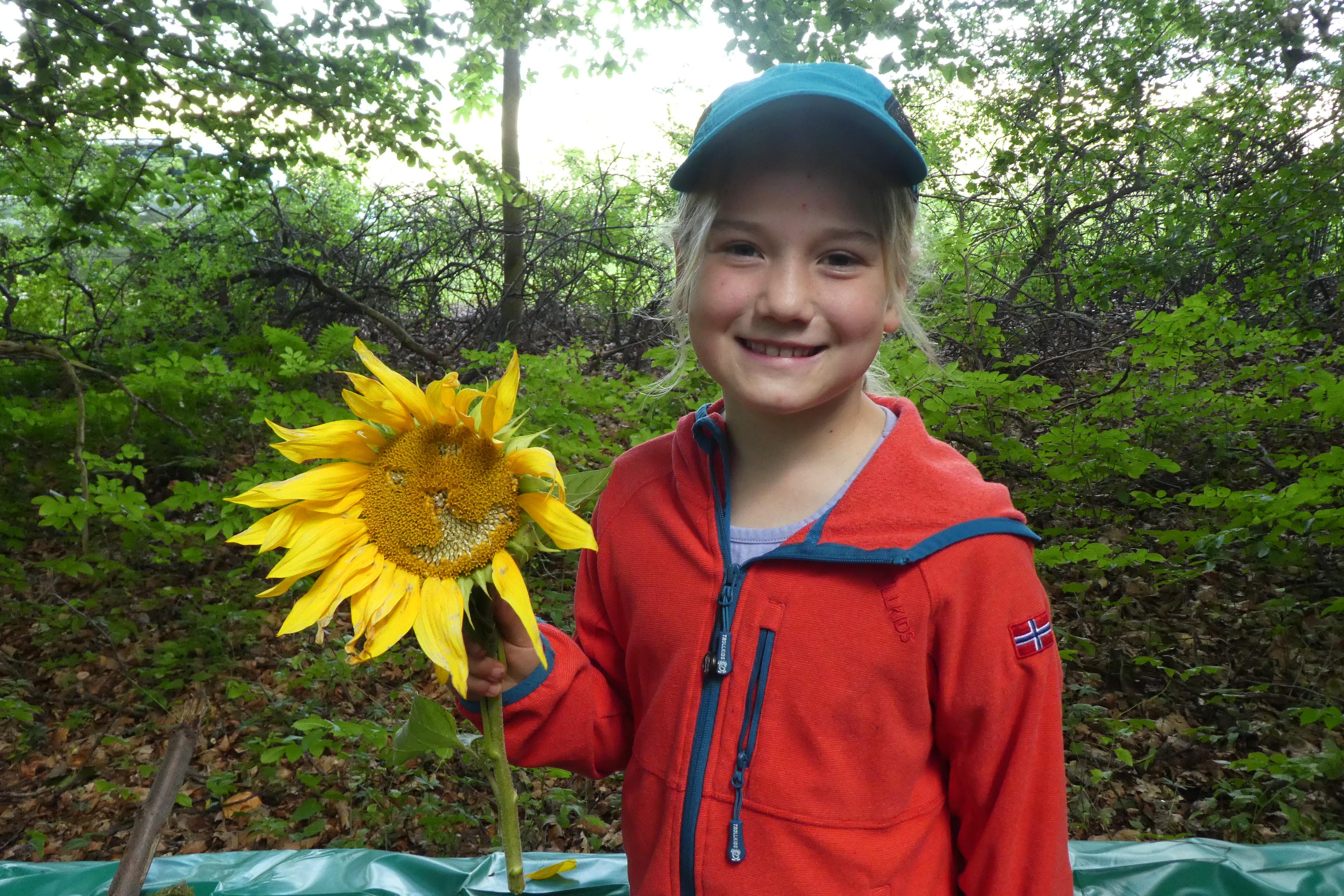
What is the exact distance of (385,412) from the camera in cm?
102

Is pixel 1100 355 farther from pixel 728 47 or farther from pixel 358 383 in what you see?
pixel 358 383

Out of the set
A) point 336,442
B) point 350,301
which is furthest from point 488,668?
point 350,301

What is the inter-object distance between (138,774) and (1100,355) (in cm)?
679

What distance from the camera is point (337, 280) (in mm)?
8242

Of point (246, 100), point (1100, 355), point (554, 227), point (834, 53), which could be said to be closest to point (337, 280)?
point (554, 227)

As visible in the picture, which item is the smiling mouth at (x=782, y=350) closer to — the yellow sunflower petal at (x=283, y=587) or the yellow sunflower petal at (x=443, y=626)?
the yellow sunflower petal at (x=443, y=626)

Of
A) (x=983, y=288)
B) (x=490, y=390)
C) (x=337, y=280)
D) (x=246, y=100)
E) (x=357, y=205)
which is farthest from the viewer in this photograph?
(x=357, y=205)

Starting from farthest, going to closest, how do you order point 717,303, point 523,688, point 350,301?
point 350,301, point 523,688, point 717,303

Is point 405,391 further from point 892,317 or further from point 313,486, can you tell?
point 892,317

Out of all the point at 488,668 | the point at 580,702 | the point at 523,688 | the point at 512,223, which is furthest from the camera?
the point at 512,223

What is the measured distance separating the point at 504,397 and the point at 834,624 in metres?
0.58

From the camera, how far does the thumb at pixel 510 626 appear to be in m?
1.11

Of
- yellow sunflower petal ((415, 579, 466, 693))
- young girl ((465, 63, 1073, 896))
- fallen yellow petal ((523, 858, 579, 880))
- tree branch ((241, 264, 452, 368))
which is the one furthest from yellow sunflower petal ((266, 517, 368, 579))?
tree branch ((241, 264, 452, 368))

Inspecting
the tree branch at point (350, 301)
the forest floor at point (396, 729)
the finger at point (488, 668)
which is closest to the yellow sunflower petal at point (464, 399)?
the finger at point (488, 668)
